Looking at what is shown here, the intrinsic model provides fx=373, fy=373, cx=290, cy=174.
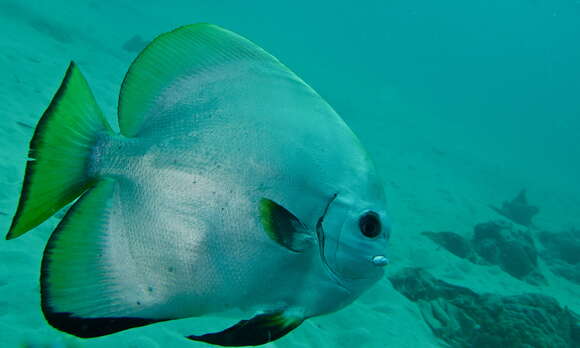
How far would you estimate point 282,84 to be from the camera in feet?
2.52

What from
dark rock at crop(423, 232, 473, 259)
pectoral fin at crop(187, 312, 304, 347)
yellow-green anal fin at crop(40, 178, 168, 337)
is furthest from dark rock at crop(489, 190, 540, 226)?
yellow-green anal fin at crop(40, 178, 168, 337)

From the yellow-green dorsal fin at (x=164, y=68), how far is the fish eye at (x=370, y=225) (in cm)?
42

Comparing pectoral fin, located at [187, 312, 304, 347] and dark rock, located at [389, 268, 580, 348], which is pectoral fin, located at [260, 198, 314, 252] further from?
dark rock, located at [389, 268, 580, 348]

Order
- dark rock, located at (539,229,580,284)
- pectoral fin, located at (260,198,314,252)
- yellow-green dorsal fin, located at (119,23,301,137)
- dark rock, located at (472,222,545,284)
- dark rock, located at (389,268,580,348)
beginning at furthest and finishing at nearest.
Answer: dark rock, located at (539,229,580,284) → dark rock, located at (472,222,545,284) → dark rock, located at (389,268,580,348) → yellow-green dorsal fin, located at (119,23,301,137) → pectoral fin, located at (260,198,314,252)

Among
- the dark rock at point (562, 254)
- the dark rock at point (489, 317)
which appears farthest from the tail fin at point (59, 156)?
the dark rock at point (562, 254)

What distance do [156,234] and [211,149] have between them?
178 mm

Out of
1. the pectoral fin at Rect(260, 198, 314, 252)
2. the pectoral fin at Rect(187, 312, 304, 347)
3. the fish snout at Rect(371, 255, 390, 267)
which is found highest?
the pectoral fin at Rect(260, 198, 314, 252)

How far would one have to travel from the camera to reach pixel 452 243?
743cm

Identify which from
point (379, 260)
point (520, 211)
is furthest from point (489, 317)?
point (520, 211)

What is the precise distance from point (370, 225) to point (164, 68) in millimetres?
501

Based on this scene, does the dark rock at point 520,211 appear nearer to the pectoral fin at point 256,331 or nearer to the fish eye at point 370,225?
the fish eye at point 370,225

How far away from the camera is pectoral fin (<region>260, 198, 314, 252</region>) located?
617 millimetres

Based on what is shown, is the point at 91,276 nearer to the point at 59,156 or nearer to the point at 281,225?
the point at 59,156

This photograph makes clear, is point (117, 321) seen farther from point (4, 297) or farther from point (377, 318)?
point (377, 318)
